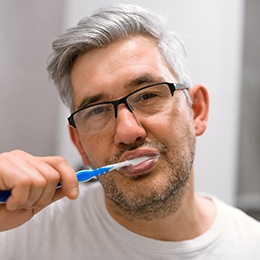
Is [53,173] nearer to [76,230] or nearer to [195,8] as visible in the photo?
[76,230]

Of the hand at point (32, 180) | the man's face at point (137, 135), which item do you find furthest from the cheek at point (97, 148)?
the hand at point (32, 180)

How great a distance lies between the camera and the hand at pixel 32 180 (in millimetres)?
661

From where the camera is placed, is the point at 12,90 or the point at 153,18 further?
the point at 12,90

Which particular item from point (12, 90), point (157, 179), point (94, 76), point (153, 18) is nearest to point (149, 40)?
point (153, 18)

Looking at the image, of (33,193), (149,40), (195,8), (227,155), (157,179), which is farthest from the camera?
(227,155)

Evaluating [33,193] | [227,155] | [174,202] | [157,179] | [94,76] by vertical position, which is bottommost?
[227,155]

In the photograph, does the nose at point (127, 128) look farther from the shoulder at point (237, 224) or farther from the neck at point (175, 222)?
the shoulder at point (237, 224)

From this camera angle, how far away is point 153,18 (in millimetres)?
1046

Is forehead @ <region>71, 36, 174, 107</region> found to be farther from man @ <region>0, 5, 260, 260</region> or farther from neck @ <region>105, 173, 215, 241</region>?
neck @ <region>105, 173, 215, 241</region>

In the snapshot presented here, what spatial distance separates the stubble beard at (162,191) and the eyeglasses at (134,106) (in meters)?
0.09

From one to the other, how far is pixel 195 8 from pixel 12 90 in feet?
2.41

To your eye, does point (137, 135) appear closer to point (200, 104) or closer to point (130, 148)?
point (130, 148)

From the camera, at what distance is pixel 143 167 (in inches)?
35.3

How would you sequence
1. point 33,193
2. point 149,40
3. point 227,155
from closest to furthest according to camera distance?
point 33,193 < point 149,40 < point 227,155
